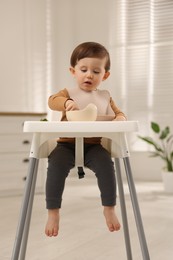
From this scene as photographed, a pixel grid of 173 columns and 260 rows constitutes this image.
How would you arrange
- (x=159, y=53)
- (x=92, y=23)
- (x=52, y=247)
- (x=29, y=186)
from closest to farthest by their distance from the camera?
1. (x=29, y=186)
2. (x=52, y=247)
3. (x=159, y=53)
4. (x=92, y=23)

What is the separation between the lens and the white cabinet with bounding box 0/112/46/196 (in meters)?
3.53

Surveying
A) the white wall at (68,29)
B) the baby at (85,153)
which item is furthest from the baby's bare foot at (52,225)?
the white wall at (68,29)

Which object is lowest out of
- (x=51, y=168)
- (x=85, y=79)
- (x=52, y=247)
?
(x=52, y=247)

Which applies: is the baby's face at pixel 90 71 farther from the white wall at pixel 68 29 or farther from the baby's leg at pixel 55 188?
the white wall at pixel 68 29

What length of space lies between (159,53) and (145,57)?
0.16 meters

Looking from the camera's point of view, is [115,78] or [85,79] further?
[115,78]

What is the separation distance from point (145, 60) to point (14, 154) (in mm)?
1879

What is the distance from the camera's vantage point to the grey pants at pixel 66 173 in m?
1.21

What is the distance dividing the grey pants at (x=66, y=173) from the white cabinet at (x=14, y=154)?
7.74ft

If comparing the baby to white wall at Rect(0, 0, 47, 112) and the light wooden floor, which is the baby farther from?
white wall at Rect(0, 0, 47, 112)

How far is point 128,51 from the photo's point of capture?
15.4ft

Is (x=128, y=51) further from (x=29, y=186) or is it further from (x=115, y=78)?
(x=29, y=186)

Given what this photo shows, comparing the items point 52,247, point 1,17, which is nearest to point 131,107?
point 1,17

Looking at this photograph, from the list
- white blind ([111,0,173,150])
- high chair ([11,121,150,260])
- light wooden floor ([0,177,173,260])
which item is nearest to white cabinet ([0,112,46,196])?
light wooden floor ([0,177,173,260])
